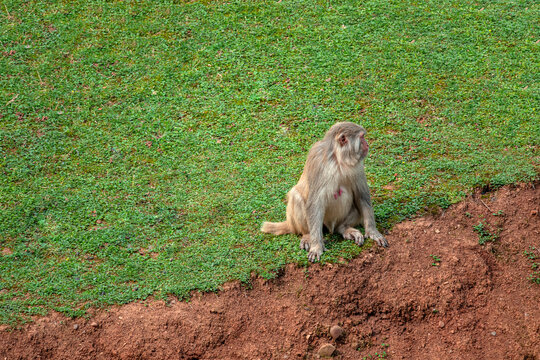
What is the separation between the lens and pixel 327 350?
7.63 metres

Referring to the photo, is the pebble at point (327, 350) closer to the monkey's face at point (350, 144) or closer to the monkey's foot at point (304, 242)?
the monkey's foot at point (304, 242)

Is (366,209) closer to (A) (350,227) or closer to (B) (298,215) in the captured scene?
(A) (350,227)

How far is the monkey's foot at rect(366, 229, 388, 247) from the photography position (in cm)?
838

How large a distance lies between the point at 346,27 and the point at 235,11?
2.55m

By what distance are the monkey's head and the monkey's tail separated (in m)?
1.43

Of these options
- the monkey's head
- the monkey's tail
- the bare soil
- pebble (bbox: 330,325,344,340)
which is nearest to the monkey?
the monkey's head

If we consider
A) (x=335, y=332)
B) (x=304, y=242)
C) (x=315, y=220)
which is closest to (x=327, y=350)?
(x=335, y=332)

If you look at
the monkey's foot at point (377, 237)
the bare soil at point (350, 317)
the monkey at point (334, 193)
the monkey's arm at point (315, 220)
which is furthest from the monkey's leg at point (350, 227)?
the monkey's arm at point (315, 220)

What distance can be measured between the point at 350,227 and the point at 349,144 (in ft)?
4.45

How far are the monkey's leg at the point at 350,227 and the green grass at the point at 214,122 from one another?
0.49 feet

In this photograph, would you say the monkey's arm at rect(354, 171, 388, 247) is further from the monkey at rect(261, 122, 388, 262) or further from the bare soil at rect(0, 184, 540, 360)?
the bare soil at rect(0, 184, 540, 360)

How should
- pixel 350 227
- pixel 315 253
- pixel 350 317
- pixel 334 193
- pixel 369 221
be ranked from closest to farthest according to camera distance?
pixel 350 317 → pixel 315 253 → pixel 334 193 → pixel 369 221 → pixel 350 227

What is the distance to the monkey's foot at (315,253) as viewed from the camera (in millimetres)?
8227

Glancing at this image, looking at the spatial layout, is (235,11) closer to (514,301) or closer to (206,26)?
(206,26)
